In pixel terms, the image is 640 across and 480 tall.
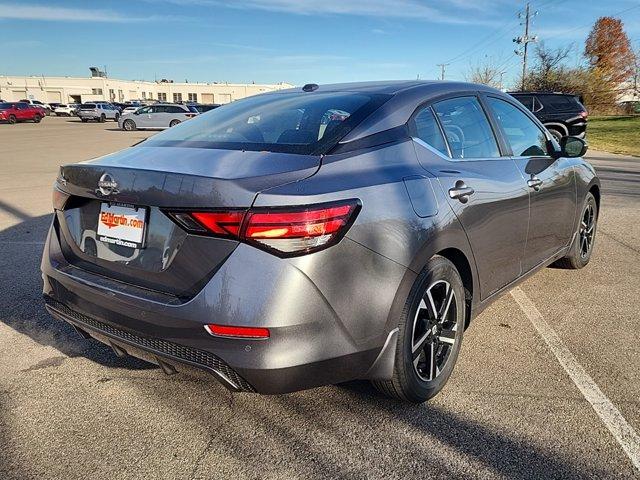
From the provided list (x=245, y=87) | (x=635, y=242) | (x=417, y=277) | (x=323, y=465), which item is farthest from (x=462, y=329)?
(x=245, y=87)

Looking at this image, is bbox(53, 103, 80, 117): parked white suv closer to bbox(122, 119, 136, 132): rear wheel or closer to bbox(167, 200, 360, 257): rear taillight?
bbox(122, 119, 136, 132): rear wheel

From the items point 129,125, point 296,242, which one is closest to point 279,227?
point 296,242

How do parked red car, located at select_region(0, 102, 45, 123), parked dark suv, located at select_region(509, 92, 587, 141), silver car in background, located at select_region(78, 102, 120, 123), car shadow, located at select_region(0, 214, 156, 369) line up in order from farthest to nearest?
silver car in background, located at select_region(78, 102, 120, 123)
parked red car, located at select_region(0, 102, 45, 123)
parked dark suv, located at select_region(509, 92, 587, 141)
car shadow, located at select_region(0, 214, 156, 369)

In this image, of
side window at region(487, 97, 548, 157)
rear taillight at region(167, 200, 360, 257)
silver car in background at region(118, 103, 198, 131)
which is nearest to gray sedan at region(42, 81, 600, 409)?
rear taillight at region(167, 200, 360, 257)

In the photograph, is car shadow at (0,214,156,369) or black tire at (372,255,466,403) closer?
black tire at (372,255,466,403)

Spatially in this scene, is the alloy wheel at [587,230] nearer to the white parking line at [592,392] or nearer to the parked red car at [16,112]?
the white parking line at [592,392]

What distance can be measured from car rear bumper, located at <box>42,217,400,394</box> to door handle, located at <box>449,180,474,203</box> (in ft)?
2.64

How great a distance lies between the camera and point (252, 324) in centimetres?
205

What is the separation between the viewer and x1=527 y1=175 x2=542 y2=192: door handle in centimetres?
365

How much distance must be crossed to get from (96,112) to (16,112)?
6135 millimetres

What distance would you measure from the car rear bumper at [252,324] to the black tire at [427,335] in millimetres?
228

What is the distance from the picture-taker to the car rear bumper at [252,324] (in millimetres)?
2043

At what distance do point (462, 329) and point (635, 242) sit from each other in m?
4.29

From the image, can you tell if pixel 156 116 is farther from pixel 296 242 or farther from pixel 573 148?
pixel 296 242
